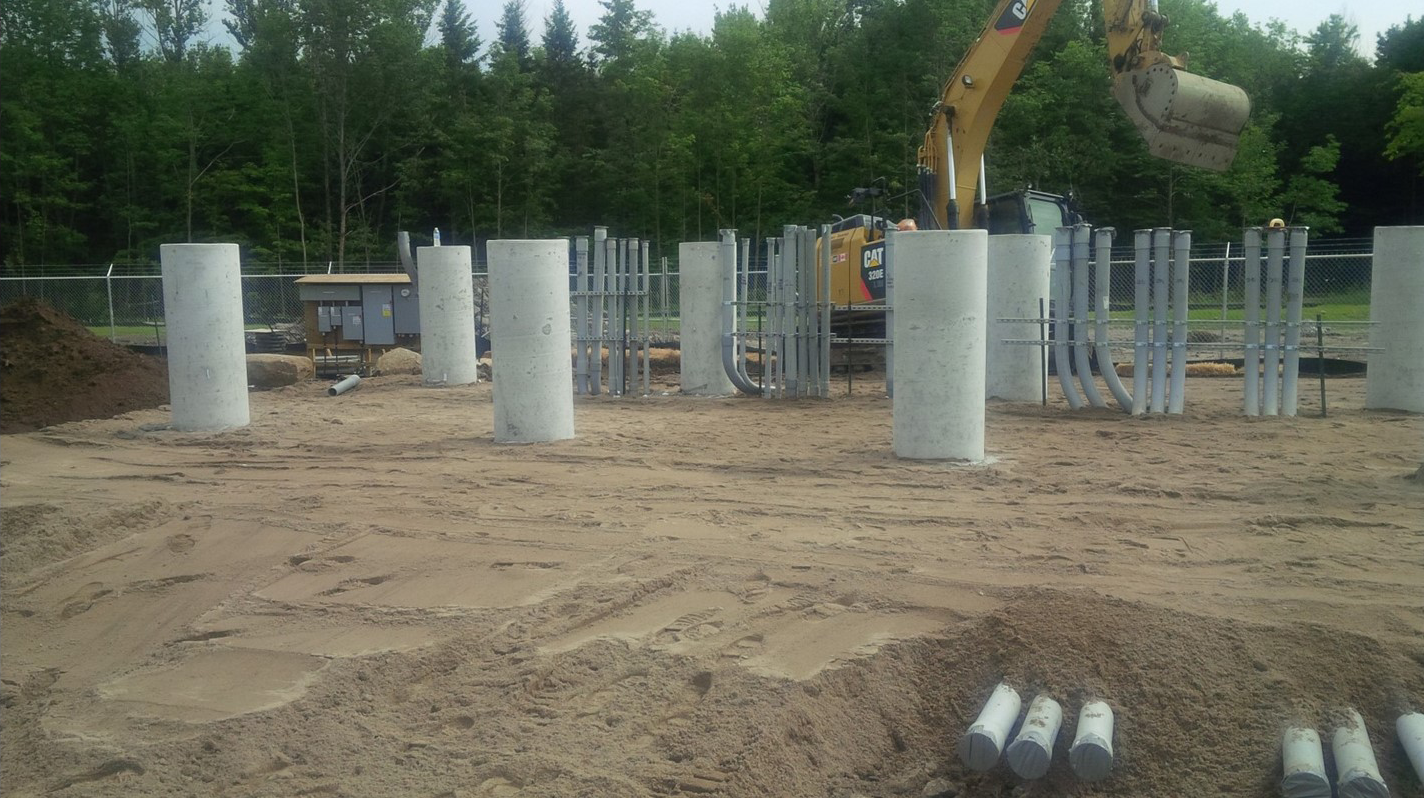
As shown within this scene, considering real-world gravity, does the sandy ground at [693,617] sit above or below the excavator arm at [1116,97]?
below

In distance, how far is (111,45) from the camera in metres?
50.2

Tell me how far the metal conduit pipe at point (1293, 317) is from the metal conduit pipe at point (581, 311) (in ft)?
28.8

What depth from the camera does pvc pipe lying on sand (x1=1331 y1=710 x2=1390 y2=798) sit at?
14.3ft

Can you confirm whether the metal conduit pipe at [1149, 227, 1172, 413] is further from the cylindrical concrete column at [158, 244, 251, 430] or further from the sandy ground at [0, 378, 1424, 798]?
the cylindrical concrete column at [158, 244, 251, 430]

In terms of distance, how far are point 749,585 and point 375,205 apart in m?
46.5

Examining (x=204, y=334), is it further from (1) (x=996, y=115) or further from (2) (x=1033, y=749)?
(1) (x=996, y=115)

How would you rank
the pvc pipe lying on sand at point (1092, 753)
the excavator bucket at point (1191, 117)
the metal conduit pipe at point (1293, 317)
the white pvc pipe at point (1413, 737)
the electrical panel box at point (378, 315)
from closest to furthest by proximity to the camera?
the white pvc pipe at point (1413, 737) < the pvc pipe lying on sand at point (1092, 753) < the metal conduit pipe at point (1293, 317) < the excavator bucket at point (1191, 117) < the electrical panel box at point (378, 315)

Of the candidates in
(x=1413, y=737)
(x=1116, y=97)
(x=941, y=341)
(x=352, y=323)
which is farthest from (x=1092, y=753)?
(x=352, y=323)

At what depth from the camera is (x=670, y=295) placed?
3150cm

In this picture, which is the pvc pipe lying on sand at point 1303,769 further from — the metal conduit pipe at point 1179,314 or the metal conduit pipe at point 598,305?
the metal conduit pipe at point 598,305

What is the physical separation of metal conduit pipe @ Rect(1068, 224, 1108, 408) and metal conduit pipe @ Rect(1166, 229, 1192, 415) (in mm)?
845

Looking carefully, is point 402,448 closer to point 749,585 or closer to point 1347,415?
point 749,585

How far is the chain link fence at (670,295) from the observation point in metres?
24.4

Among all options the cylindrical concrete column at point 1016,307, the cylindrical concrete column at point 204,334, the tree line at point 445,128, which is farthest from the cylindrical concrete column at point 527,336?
the tree line at point 445,128
